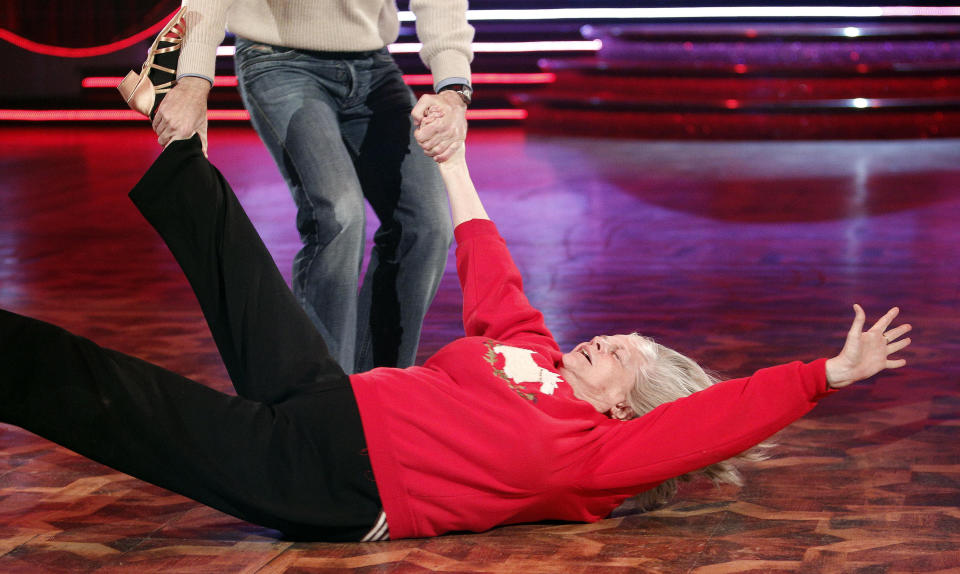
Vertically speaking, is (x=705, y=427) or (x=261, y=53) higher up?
(x=261, y=53)

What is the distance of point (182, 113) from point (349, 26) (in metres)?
0.50

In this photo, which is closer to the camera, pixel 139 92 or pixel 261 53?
pixel 139 92

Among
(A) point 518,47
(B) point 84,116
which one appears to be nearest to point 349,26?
(A) point 518,47

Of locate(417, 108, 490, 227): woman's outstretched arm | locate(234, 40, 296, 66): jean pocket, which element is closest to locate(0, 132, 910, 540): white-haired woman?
locate(417, 108, 490, 227): woman's outstretched arm

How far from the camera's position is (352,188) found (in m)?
2.20

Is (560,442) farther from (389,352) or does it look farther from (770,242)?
(770,242)

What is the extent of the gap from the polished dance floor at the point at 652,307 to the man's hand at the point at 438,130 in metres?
0.74

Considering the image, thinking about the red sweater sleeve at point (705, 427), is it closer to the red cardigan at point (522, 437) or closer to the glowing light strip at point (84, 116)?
the red cardigan at point (522, 437)

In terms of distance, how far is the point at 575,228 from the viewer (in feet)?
16.5

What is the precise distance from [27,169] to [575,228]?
12.1 ft

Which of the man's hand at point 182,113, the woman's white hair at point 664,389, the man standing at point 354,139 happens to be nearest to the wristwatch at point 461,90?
the man standing at point 354,139

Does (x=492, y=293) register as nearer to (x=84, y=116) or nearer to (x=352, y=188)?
(x=352, y=188)

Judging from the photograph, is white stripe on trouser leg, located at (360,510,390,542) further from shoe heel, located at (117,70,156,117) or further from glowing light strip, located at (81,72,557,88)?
glowing light strip, located at (81,72,557,88)

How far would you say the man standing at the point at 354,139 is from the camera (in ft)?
7.20
